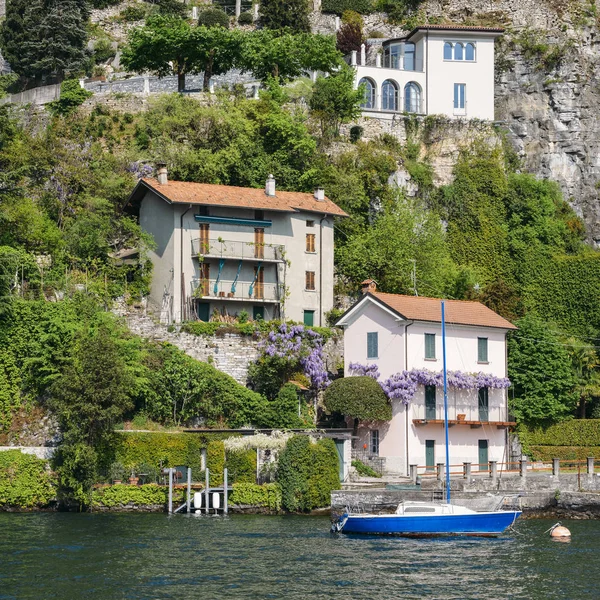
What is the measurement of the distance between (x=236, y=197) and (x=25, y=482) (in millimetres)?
21244

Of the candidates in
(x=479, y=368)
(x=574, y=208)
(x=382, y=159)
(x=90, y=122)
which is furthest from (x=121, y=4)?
(x=479, y=368)

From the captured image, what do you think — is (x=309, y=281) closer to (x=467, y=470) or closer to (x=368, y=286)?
(x=368, y=286)

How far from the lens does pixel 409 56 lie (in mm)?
86062

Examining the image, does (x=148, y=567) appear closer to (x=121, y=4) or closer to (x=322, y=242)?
(x=322, y=242)

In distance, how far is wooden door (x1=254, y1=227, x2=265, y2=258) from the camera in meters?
67.3

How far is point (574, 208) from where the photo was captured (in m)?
82.2

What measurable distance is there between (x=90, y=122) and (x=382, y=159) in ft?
60.0

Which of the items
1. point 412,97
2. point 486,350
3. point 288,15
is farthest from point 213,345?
point 288,15

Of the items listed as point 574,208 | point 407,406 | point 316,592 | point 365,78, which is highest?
point 365,78

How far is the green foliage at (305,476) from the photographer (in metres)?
53.8

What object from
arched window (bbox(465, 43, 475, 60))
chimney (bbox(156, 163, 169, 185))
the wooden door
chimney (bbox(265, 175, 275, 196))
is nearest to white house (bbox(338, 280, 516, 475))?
the wooden door

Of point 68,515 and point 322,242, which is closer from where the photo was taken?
point 68,515

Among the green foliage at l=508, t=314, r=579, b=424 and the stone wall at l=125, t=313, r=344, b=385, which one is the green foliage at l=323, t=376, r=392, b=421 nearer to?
the stone wall at l=125, t=313, r=344, b=385

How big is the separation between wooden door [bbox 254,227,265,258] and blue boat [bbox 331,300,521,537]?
879 inches
